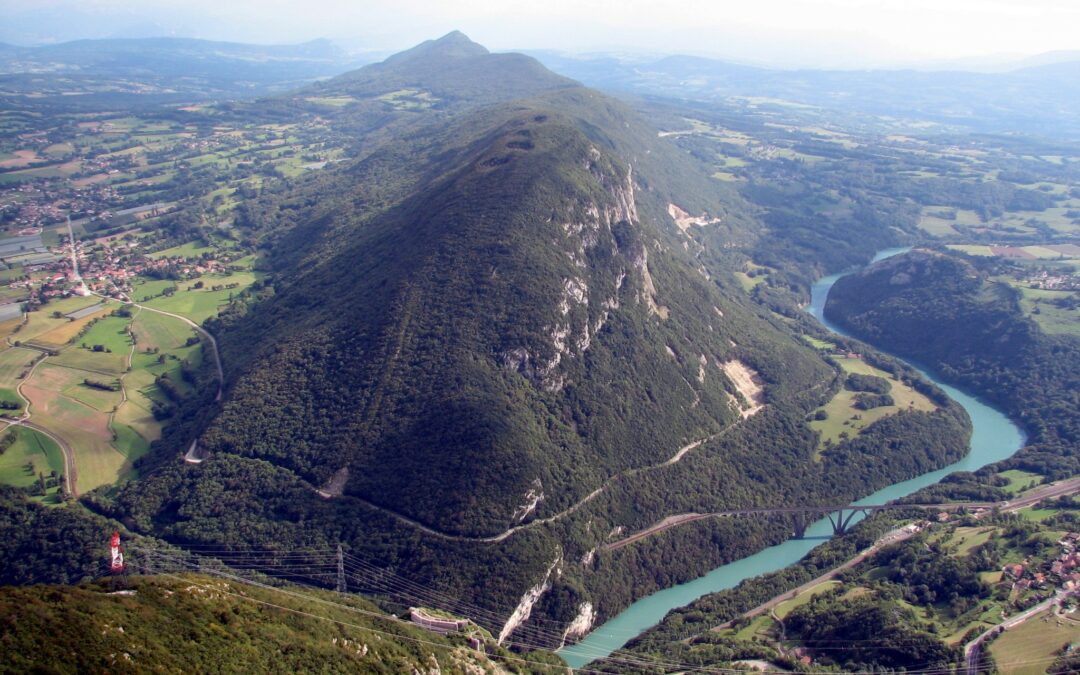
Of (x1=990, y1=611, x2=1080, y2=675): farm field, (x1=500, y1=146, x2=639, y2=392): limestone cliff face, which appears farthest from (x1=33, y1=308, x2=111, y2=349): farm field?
(x1=990, y1=611, x2=1080, y2=675): farm field

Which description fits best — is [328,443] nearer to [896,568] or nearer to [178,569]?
[178,569]

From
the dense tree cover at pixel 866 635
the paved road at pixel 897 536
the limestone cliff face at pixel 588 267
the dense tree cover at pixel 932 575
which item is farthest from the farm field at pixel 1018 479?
the limestone cliff face at pixel 588 267

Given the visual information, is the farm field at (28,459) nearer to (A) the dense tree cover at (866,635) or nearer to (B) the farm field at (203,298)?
(B) the farm field at (203,298)

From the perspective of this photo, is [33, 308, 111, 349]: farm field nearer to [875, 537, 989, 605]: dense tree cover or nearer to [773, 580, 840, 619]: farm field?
[773, 580, 840, 619]: farm field

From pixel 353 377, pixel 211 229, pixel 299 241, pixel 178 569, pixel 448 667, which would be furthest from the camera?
pixel 211 229

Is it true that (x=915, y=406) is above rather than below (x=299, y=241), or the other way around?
below

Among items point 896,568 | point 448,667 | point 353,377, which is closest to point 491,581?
point 448,667

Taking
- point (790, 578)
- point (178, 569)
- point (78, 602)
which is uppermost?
point (78, 602)

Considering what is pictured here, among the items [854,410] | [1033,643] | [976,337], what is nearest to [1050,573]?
[1033,643]
